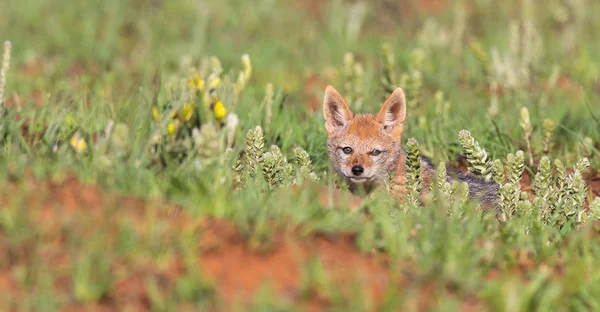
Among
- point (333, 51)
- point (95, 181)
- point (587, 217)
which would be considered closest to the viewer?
point (95, 181)

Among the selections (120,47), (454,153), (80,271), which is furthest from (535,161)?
(120,47)

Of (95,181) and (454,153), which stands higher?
(95,181)

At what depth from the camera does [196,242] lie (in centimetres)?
406

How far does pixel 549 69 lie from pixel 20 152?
19.8 feet

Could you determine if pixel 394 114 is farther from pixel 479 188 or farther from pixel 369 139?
pixel 479 188

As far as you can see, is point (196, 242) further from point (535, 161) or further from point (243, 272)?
point (535, 161)

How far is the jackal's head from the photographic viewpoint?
645 cm

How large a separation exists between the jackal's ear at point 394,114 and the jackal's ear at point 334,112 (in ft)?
0.87

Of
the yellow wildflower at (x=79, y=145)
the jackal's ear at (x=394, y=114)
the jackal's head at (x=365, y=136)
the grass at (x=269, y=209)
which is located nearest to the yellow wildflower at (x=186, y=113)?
the grass at (x=269, y=209)

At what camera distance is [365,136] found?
6.61 m

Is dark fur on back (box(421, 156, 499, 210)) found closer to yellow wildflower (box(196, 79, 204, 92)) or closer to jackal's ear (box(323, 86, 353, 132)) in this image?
jackal's ear (box(323, 86, 353, 132))

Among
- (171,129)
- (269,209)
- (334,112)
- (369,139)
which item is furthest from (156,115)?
(369,139)

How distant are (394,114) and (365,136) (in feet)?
0.90

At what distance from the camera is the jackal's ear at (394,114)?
6418 millimetres
